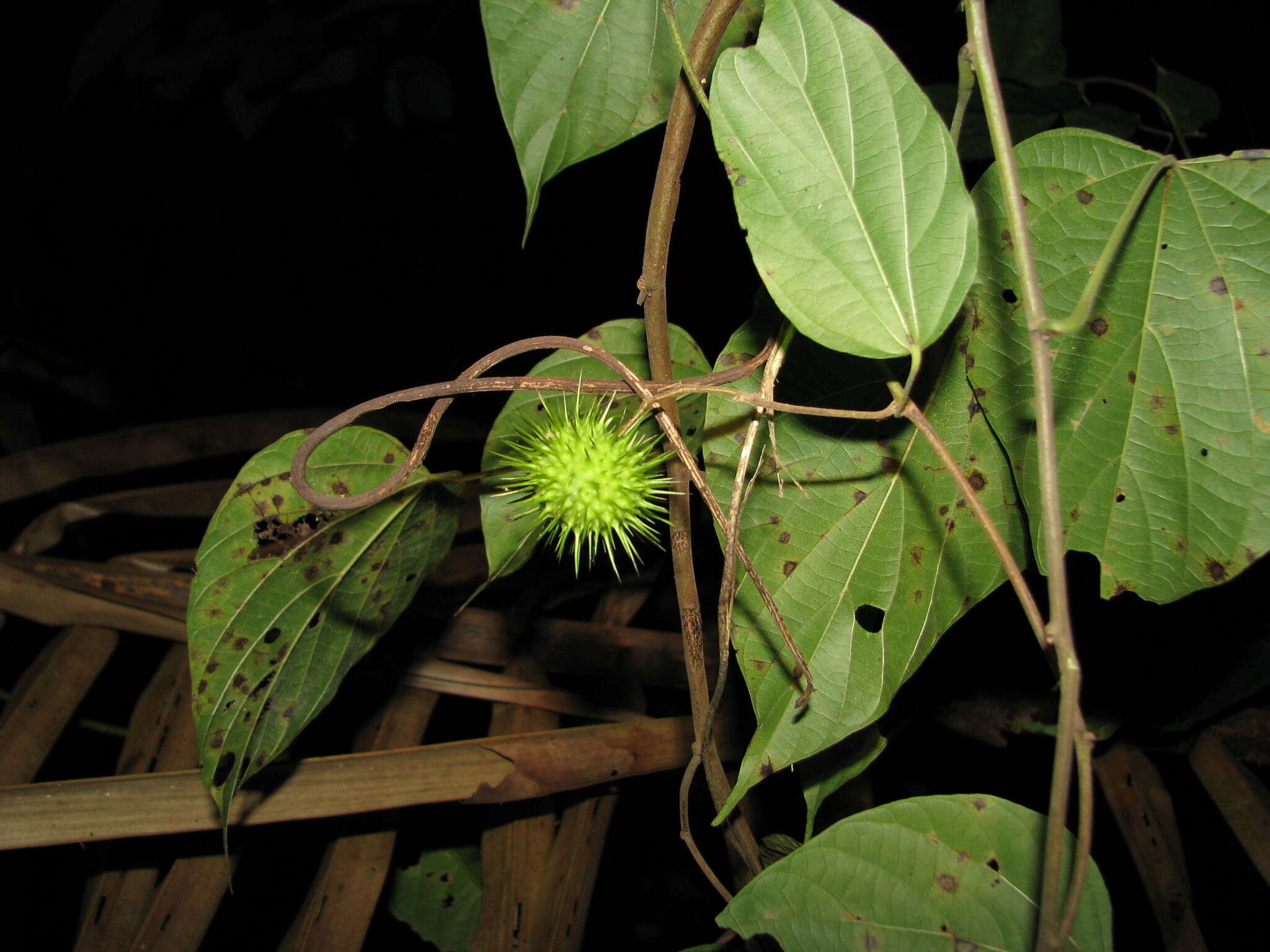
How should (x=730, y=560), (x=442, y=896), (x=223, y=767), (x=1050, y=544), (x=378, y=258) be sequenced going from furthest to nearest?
1. (x=378, y=258)
2. (x=442, y=896)
3. (x=223, y=767)
4. (x=730, y=560)
5. (x=1050, y=544)

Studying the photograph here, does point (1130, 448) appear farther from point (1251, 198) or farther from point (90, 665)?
point (90, 665)

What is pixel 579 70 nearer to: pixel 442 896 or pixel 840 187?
pixel 840 187

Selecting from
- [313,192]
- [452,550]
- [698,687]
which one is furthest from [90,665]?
[313,192]

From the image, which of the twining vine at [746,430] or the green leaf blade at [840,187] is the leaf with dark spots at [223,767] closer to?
the twining vine at [746,430]

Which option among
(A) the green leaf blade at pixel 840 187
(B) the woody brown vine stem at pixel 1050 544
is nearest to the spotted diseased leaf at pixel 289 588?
(A) the green leaf blade at pixel 840 187

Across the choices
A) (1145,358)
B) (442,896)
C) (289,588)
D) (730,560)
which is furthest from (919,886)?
(442,896)

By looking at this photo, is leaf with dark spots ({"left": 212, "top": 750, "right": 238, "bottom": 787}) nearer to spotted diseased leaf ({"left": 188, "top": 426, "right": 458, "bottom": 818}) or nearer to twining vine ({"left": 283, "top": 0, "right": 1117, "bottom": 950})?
spotted diseased leaf ({"left": 188, "top": 426, "right": 458, "bottom": 818})
